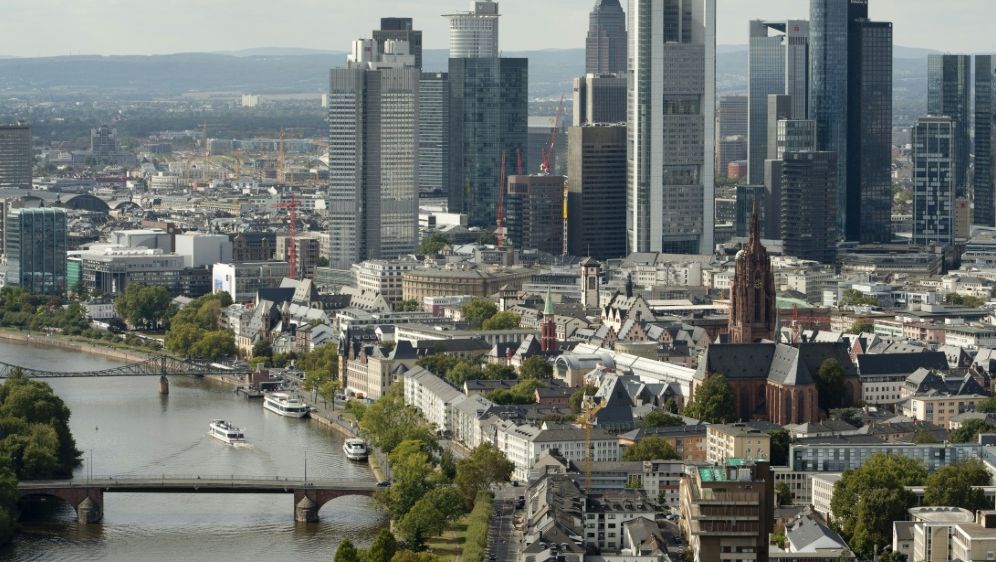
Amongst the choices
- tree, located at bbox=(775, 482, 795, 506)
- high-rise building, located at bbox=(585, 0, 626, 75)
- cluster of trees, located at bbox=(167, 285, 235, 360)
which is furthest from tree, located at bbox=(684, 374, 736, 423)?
high-rise building, located at bbox=(585, 0, 626, 75)

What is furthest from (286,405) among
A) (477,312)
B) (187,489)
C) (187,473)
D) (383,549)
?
(383,549)

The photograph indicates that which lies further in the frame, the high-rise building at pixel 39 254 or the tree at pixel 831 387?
the high-rise building at pixel 39 254

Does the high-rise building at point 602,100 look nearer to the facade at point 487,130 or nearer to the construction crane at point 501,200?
the facade at point 487,130

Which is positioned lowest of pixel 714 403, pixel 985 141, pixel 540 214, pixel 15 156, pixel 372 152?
pixel 714 403

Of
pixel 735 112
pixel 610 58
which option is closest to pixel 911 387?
pixel 610 58

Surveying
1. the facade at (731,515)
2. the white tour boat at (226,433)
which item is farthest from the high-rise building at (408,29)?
the facade at (731,515)

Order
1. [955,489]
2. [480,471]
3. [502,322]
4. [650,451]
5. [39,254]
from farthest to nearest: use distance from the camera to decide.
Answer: [39,254]
[502,322]
[650,451]
[480,471]
[955,489]

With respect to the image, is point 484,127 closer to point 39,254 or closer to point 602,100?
point 602,100
